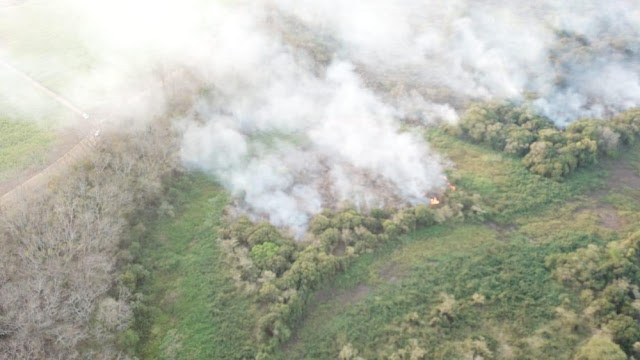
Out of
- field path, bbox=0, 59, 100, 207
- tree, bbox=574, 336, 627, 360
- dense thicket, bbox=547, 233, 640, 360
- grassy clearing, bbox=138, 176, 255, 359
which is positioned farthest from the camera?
field path, bbox=0, 59, 100, 207

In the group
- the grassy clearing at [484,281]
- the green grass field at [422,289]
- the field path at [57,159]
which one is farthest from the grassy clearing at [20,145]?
the grassy clearing at [484,281]

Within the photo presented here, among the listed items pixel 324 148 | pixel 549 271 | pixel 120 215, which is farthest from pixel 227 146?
pixel 549 271

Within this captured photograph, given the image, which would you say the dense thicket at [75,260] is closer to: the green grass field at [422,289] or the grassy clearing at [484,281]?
the green grass field at [422,289]

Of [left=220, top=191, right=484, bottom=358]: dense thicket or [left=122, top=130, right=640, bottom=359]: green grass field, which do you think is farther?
[left=220, top=191, right=484, bottom=358]: dense thicket

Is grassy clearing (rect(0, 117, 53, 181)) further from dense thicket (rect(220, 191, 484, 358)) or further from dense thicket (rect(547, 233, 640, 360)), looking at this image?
dense thicket (rect(547, 233, 640, 360))

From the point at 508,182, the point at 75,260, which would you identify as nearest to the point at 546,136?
the point at 508,182

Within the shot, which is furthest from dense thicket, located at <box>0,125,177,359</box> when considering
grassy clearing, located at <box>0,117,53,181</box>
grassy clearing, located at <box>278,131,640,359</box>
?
grassy clearing, located at <box>278,131,640,359</box>

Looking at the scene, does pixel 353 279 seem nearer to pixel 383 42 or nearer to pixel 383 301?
pixel 383 301
